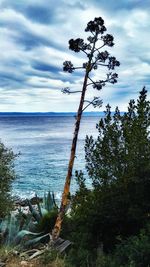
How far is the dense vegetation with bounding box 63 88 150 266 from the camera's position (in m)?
10.1

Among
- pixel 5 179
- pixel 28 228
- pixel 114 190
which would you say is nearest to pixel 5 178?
pixel 5 179

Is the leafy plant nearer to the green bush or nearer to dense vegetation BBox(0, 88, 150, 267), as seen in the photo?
dense vegetation BBox(0, 88, 150, 267)

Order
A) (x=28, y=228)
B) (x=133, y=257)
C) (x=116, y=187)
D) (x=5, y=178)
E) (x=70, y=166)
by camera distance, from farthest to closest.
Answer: (x=5, y=178), (x=28, y=228), (x=70, y=166), (x=116, y=187), (x=133, y=257)

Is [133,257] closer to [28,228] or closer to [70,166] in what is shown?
[70,166]

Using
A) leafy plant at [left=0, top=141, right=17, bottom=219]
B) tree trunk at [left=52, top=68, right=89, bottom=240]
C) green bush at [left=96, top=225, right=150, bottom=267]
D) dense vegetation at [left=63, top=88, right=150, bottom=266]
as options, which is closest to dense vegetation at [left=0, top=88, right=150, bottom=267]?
dense vegetation at [left=63, top=88, right=150, bottom=266]

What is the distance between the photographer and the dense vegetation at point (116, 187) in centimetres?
1006

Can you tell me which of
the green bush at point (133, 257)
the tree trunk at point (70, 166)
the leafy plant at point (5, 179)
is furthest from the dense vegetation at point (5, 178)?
the green bush at point (133, 257)

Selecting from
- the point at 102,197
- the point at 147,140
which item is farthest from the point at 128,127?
the point at 102,197

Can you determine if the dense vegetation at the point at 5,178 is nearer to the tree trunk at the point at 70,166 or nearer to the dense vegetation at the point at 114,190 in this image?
the dense vegetation at the point at 114,190

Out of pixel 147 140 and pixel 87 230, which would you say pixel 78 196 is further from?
pixel 147 140

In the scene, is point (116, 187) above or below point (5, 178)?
above

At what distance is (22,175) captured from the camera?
46.8m

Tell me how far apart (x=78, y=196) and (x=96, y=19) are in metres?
5.25

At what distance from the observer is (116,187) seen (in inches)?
405
